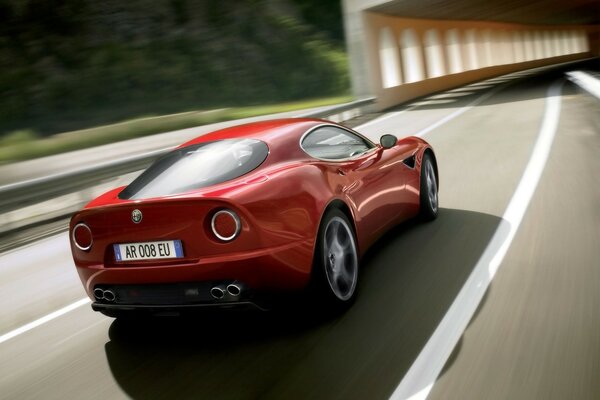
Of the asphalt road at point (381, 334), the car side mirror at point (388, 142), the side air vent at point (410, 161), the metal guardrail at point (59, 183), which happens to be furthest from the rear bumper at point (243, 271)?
the metal guardrail at point (59, 183)

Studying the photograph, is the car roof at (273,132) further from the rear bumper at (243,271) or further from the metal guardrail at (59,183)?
the metal guardrail at (59,183)

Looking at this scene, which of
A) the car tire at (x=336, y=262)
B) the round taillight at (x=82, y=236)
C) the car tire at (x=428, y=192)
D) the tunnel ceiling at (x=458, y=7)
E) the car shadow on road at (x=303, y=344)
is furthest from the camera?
the tunnel ceiling at (x=458, y=7)

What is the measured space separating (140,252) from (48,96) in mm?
24001

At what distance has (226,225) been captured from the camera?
3.87 metres

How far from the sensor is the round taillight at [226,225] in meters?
3.86

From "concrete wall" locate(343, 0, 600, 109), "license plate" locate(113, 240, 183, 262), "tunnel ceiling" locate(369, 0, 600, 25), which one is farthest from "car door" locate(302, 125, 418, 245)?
"tunnel ceiling" locate(369, 0, 600, 25)

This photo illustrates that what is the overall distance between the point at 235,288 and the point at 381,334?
0.88 meters

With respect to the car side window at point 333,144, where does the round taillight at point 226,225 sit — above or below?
below

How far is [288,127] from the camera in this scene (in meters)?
5.01

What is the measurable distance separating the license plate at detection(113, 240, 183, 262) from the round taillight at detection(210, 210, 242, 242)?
0.77ft

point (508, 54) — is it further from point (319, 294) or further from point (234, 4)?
point (319, 294)

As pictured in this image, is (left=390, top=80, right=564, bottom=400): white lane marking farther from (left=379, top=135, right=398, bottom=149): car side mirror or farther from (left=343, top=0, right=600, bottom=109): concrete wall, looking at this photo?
(left=343, top=0, right=600, bottom=109): concrete wall

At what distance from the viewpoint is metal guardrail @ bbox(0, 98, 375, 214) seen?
8.84 meters

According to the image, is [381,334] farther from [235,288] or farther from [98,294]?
[98,294]
